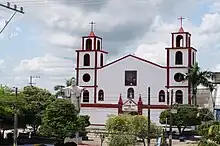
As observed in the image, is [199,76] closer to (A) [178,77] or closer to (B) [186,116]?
(A) [178,77]

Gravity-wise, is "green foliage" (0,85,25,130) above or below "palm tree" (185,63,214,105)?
below

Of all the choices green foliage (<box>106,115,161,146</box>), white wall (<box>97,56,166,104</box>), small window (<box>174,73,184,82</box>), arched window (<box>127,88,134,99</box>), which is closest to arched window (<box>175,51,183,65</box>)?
small window (<box>174,73,184,82</box>)

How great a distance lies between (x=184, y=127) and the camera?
205 feet

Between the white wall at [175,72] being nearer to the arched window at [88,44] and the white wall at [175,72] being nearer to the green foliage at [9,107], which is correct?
the arched window at [88,44]

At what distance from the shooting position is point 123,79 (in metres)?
72.4

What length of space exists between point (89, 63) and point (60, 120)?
28593 millimetres

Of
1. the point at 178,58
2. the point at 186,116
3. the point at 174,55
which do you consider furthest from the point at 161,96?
the point at 186,116

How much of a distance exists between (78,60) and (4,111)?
29.2 m

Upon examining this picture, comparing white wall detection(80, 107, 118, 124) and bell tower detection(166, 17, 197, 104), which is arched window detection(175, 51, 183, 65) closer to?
bell tower detection(166, 17, 197, 104)

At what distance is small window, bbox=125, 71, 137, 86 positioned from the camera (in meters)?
71.5

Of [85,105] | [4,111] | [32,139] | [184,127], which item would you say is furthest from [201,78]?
[4,111]

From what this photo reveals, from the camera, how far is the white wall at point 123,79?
2761 inches

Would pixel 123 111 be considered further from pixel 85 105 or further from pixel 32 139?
pixel 32 139

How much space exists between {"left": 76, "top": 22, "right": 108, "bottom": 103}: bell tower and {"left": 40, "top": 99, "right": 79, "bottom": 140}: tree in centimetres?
2597
